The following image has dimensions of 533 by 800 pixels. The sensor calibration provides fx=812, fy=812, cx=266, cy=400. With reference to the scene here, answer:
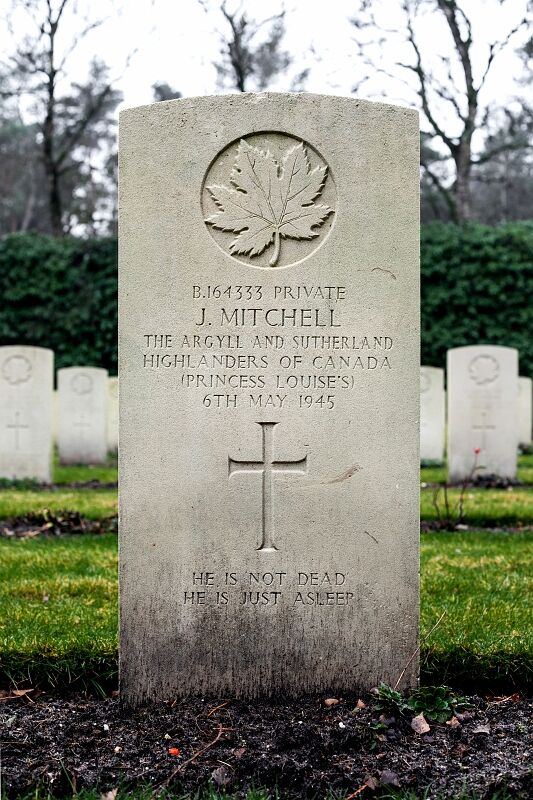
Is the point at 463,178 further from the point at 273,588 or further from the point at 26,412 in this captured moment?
the point at 273,588

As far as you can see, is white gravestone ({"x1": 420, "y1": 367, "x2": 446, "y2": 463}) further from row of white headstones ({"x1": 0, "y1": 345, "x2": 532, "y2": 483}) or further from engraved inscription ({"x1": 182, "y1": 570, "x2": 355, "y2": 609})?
engraved inscription ({"x1": 182, "y1": 570, "x2": 355, "y2": 609})

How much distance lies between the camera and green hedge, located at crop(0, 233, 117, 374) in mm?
18922

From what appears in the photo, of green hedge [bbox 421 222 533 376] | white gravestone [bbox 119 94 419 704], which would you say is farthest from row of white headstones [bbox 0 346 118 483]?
green hedge [bbox 421 222 533 376]

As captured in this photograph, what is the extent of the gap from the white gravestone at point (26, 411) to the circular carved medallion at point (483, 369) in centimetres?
507

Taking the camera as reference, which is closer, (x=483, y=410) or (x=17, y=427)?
(x=483, y=410)

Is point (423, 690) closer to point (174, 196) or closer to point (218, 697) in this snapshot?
point (218, 697)

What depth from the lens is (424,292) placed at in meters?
18.4

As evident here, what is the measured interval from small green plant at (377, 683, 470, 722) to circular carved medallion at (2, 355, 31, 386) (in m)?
7.78

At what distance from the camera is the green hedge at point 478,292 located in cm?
1812

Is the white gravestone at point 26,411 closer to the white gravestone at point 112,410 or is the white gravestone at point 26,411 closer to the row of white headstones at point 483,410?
the white gravestone at point 112,410

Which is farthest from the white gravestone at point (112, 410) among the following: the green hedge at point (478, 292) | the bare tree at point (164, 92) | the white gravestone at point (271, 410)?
the bare tree at point (164, 92)

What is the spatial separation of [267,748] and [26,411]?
7900 mm

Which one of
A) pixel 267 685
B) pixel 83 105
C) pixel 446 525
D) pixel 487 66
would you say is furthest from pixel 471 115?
pixel 267 685

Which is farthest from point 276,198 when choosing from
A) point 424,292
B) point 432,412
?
point 424,292
